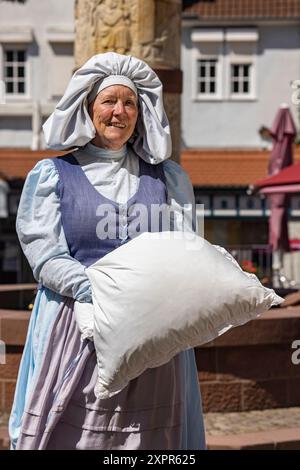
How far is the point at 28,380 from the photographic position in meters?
4.53

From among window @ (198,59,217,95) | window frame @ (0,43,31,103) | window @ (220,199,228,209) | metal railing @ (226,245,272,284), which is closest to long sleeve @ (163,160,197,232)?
metal railing @ (226,245,272,284)

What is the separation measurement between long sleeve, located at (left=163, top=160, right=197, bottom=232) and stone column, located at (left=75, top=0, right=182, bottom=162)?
451 centimetres

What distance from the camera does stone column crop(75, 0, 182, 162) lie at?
29.9 ft

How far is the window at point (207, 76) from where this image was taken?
116 ft

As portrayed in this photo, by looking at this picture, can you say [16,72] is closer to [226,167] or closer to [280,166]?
[226,167]

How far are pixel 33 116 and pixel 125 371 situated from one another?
101ft

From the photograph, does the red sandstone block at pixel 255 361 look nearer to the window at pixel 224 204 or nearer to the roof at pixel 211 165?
the roof at pixel 211 165

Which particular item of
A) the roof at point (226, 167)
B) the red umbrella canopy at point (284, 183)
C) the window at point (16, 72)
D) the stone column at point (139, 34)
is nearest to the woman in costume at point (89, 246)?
the stone column at point (139, 34)

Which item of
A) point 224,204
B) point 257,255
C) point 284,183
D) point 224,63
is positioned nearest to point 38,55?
point 224,63

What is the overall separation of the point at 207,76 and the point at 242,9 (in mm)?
2294

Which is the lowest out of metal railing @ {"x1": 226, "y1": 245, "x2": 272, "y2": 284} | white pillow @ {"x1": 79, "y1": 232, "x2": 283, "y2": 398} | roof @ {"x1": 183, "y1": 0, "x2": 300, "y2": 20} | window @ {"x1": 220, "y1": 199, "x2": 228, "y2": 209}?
window @ {"x1": 220, "y1": 199, "x2": 228, "y2": 209}

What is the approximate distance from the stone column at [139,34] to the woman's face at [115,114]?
458cm

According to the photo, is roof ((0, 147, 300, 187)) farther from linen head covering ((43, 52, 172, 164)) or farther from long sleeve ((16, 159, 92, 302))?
long sleeve ((16, 159, 92, 302))
